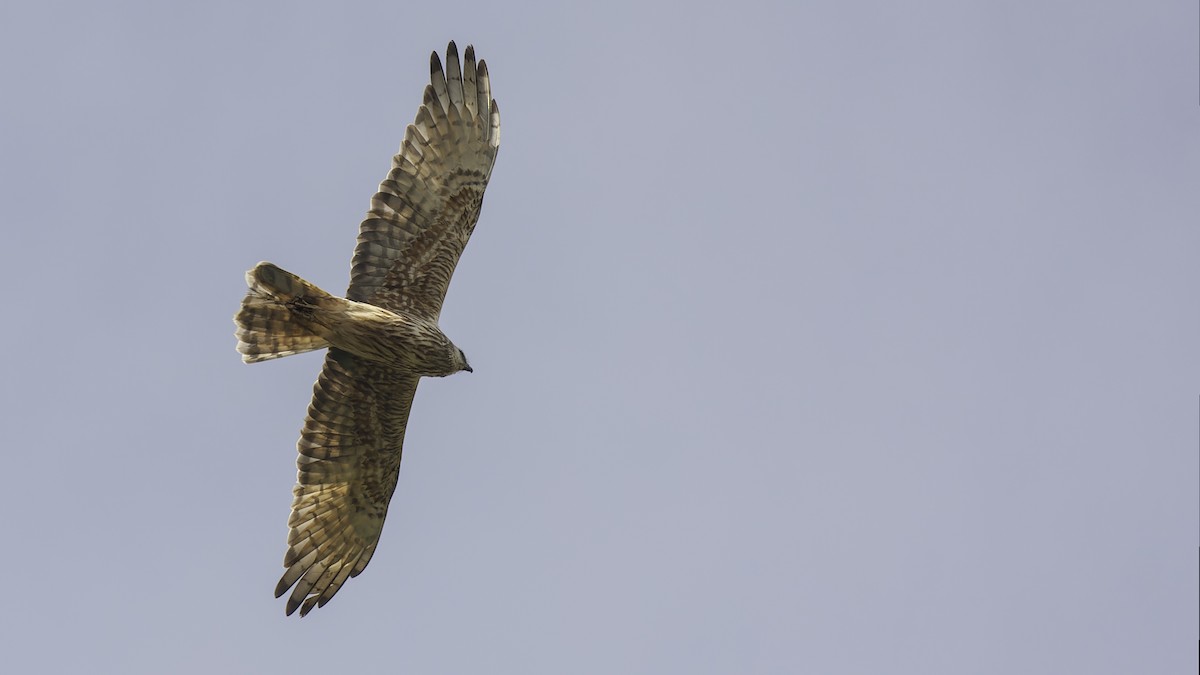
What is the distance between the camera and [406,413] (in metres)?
15.8

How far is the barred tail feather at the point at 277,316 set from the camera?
1451 cm

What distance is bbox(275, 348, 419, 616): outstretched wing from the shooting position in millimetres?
15547

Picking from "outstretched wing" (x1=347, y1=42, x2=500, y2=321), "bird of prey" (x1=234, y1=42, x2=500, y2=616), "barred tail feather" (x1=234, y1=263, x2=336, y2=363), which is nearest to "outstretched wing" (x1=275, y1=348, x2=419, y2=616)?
"bird of prey" (x1=234, y1=42, x2=500, y2=616)

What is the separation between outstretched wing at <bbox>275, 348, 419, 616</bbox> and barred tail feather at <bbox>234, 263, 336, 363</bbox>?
1.63 feet

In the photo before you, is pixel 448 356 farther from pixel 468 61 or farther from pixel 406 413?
pixel 468 61

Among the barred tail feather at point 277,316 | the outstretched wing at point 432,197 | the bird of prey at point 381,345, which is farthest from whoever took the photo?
the outstretched wing at point 432,197

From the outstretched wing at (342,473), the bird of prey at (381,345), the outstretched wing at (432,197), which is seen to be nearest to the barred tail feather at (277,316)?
the bird of prey at (381,345)

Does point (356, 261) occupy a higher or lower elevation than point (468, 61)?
lower

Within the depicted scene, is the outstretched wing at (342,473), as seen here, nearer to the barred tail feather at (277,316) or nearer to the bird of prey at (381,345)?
the bird of prey at (381,345)

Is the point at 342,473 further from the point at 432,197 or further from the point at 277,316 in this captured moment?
the point at 432,197

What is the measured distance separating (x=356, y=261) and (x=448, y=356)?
4.48 feet

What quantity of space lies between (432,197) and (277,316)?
195cm

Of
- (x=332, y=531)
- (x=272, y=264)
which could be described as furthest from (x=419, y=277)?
(x=332, y=531)

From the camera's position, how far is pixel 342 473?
1599 cm
